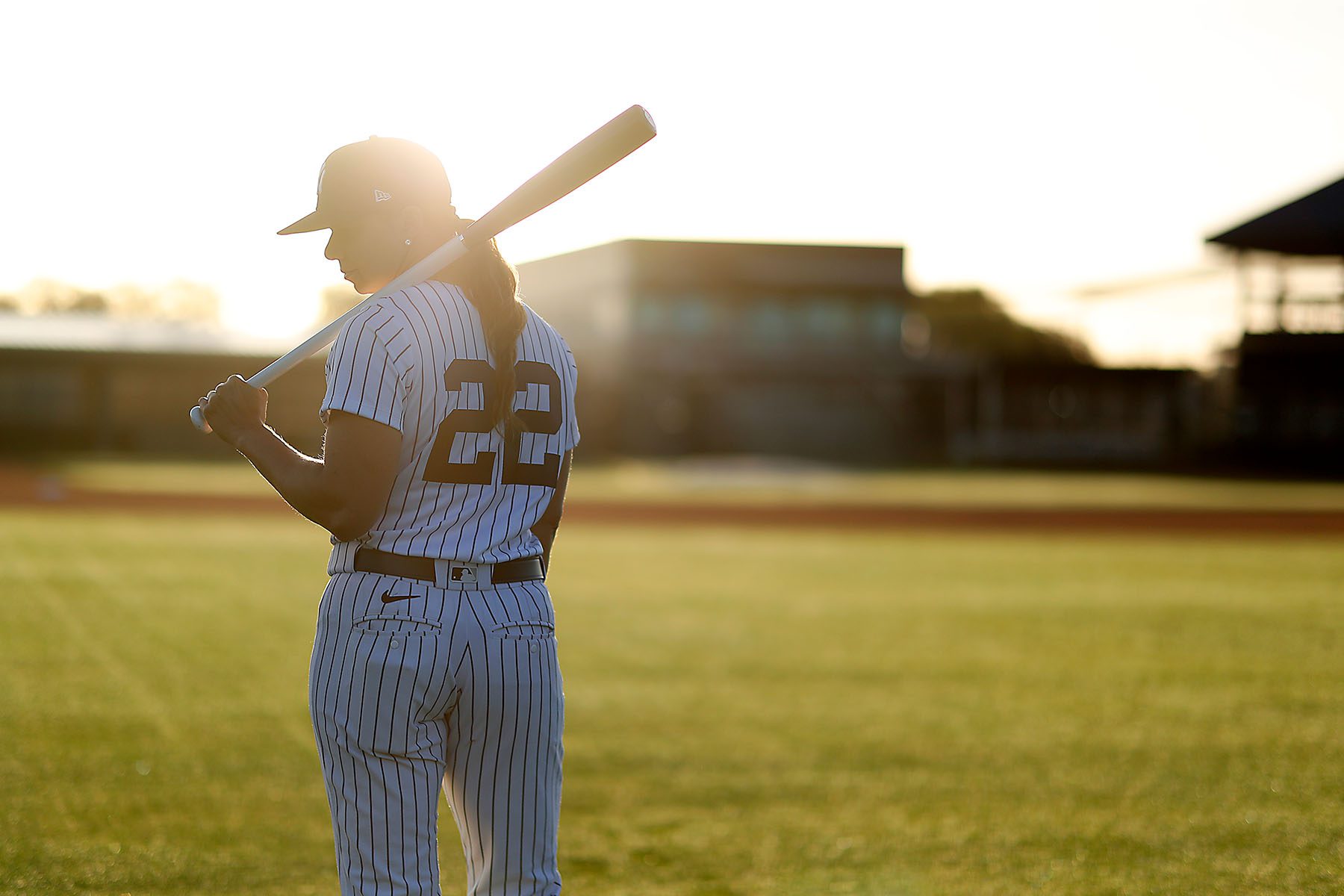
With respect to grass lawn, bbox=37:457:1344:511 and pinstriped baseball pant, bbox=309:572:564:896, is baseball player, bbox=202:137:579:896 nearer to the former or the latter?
pinstriped baseball pant, bbox=309:572:564:896

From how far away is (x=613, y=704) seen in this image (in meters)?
7.93

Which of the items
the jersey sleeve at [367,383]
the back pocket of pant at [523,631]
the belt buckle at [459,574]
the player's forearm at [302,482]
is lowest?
the back pocket of pant at [523,631]

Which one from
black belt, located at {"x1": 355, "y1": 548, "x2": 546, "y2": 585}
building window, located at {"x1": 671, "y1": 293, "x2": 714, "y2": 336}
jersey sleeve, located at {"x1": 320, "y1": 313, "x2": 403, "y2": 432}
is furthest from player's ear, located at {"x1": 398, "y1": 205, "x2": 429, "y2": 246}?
building window, located at {"x1": 671, "y1": 293, "x2": 714, "y2": 336}

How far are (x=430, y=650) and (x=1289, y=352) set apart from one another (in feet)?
160

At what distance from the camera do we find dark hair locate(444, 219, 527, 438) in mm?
2588

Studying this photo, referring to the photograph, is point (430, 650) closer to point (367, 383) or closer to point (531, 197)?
point (367, 383)

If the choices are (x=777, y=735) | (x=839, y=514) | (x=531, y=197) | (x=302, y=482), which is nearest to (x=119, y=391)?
(x=839, y=514)

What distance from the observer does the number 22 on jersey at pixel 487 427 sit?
2525 millimetres

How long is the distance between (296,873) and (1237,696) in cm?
614

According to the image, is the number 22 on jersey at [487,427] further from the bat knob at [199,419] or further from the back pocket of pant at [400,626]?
the bat knob at [199,419]

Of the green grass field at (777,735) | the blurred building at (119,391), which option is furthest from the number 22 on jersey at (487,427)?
the blurred building at (119,391)

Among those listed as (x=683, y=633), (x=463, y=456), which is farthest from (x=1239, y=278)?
(x=463, y=456)

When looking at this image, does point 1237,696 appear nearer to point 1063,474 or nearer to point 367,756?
point 367,756

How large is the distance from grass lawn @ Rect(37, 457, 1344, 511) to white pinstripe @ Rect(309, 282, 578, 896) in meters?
24.5
